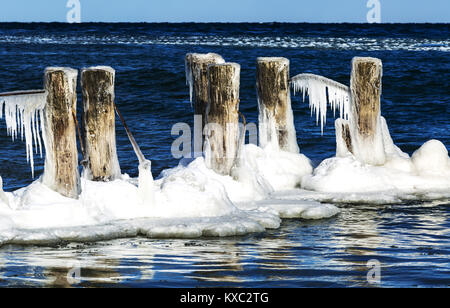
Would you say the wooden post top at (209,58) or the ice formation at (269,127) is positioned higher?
the wooden post top at (209,58)

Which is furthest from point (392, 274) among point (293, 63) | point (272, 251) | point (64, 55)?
point (64, 55)

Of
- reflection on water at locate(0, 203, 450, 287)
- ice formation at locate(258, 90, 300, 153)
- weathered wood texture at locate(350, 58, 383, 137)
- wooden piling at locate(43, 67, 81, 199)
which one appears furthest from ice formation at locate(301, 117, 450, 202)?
wooden piling at locate(43, 67, 81, 199)

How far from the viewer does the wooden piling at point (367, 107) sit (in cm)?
1280

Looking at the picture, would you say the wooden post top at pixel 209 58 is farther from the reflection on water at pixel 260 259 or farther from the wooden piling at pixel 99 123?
the reflection on water at pixel 260 259

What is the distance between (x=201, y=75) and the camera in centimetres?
1265

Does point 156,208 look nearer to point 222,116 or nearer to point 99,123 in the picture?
point 99,123

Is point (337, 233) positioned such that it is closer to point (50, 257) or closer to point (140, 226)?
point (140, 226)

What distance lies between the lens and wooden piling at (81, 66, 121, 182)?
10.9 meters

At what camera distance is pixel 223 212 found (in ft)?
35.3

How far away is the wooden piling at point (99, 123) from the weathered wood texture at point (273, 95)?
2.60 m

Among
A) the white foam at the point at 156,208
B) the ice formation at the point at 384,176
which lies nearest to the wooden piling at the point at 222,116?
the white foam at the point at 156,208

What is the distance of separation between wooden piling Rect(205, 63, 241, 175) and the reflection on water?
54.3 inches

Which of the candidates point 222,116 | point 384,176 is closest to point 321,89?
point 384,176
